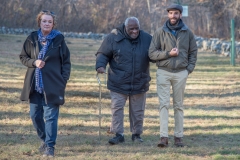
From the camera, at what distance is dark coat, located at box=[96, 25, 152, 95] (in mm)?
8664

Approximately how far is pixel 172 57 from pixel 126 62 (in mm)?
681

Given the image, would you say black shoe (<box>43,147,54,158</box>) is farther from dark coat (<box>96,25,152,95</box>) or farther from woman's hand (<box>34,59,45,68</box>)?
dark coat (<box>96,25,152,95</box>)

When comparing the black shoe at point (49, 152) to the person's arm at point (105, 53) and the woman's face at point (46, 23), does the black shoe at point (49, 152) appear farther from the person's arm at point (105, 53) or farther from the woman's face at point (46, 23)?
the person's arm at point (105, 53)

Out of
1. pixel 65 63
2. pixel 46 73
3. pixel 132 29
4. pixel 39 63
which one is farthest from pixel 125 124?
pixel 39 63

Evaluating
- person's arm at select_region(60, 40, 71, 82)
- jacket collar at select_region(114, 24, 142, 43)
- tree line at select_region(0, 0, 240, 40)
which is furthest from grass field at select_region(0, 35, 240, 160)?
tree line at select_region(0, 0, 240, 40)

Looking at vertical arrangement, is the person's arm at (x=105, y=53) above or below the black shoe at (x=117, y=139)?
above

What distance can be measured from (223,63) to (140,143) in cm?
1874

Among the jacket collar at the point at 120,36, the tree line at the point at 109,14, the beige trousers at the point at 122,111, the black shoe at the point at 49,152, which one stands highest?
the tree line at the point at 109,14

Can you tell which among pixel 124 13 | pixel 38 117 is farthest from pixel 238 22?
pixel 38 117

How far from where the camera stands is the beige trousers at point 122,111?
28.8 ft

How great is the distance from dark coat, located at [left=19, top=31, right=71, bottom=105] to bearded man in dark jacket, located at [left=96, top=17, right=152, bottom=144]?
1.15 metres

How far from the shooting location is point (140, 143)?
876cm

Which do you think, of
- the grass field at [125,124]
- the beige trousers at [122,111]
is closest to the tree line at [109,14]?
the grass field at [125,124]

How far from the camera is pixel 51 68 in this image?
294 inches
